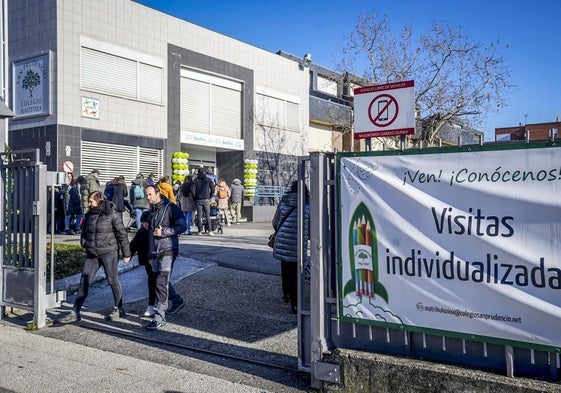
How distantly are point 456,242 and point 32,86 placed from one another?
17.2 meters

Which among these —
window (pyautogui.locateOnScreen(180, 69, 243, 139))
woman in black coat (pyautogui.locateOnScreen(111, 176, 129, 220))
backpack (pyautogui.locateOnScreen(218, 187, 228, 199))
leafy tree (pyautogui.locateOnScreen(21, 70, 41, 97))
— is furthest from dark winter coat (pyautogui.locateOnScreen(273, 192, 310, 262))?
window (pyautogui.locateOnScreen(180, 69, 243, 139))

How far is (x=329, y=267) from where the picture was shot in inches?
197

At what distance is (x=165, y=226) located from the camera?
7316 millimetres

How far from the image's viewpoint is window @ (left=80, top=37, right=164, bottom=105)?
723 inches

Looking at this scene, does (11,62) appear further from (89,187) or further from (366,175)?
(366,175)

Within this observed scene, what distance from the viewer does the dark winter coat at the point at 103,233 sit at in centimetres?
750

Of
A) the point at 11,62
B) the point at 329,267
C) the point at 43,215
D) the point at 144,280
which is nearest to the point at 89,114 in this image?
the point at 11,62

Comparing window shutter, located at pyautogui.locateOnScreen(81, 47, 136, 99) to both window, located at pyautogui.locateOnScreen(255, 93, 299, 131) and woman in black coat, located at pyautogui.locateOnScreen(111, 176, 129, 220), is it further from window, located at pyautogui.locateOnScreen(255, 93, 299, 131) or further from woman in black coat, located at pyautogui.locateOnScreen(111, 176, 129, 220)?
window, located at pyautogui.locateOnScreen(255, 93, 299, 131)

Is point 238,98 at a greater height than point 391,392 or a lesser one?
greater

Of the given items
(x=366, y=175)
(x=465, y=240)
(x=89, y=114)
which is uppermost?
(x=89, y=114)

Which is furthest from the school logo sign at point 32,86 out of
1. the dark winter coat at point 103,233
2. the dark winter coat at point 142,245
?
the dark winter coat at point 142,245

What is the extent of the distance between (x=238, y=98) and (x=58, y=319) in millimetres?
18040

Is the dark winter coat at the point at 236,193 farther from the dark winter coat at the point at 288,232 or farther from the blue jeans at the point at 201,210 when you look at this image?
the dark winter coat at the point at 288,232

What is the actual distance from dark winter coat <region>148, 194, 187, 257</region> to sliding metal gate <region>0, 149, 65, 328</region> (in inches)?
59.0
